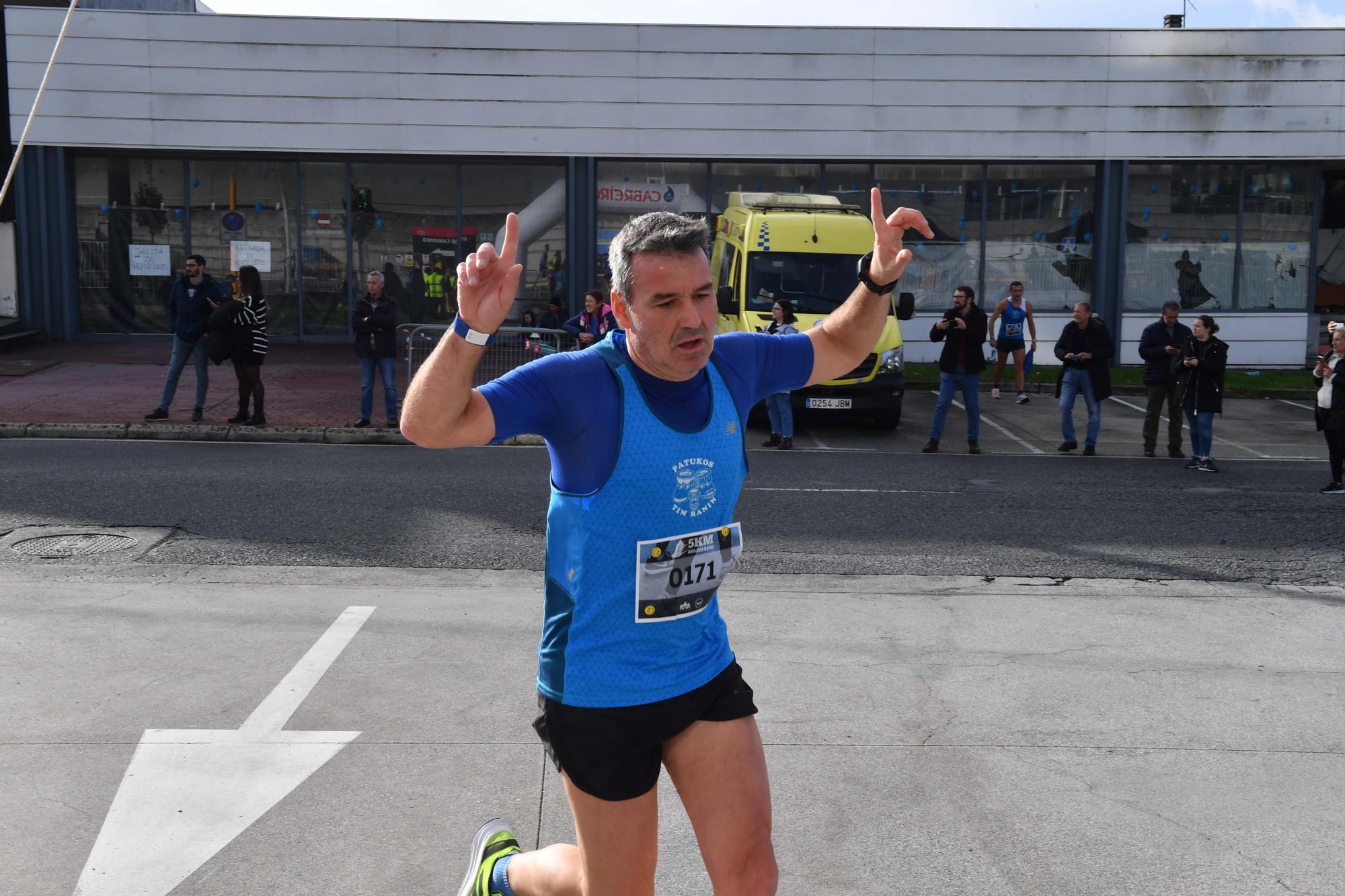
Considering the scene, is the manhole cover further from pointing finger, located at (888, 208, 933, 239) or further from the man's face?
pointing finger, located at (888, 208, 933, 239)

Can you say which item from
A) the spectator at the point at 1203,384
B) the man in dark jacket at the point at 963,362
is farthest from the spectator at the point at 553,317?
the spectator at the point at 1203,384

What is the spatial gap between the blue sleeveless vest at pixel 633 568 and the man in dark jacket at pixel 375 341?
12.2 m

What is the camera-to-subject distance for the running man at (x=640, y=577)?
3.13 meters

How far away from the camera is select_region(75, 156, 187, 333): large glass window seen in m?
23.4

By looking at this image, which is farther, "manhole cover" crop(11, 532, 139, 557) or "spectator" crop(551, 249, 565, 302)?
"spectator" crop(551, 249, 565, 302)

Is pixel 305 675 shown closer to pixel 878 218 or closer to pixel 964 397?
pixel 878 218

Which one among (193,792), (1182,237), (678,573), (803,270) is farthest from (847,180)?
(678,573)

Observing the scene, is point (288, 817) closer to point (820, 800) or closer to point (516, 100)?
point (820, 800)

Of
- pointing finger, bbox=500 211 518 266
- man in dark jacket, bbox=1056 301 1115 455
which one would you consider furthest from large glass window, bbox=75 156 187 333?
pointing finger, bbox=500 211 518 266

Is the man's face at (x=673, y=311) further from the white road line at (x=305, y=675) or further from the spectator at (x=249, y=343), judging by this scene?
the spectator at (x=249, y=343)

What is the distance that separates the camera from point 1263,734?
18.9ft

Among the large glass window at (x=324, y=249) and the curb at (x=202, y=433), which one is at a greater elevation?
the large glass window at (x=324, y=249)

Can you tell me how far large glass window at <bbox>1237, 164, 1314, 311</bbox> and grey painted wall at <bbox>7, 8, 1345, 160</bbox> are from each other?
34.3 inches

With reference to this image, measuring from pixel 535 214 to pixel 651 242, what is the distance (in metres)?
21.0
